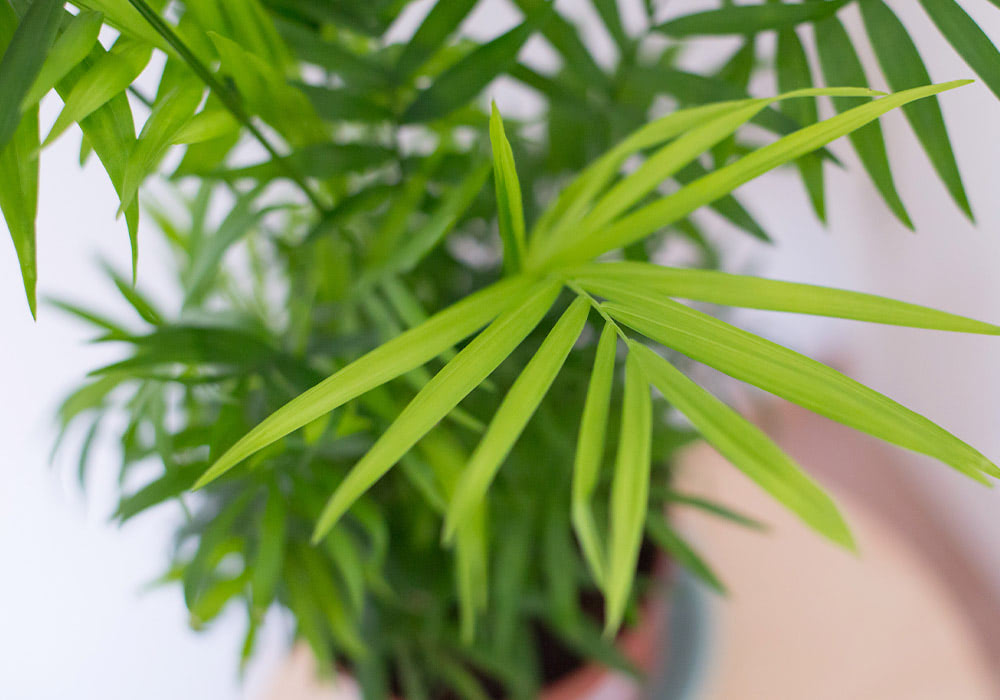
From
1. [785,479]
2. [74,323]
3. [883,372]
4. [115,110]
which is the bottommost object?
[883,372]

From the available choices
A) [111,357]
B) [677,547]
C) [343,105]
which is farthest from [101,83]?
[111,357]

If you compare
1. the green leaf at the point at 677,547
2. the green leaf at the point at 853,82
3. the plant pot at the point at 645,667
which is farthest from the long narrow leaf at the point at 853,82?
the plant pot at the point at 645,667

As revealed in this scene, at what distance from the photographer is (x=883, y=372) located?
0.84 meters

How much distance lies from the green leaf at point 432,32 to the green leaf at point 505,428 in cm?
20

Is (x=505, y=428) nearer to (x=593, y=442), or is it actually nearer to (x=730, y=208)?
(x=593, y=442)

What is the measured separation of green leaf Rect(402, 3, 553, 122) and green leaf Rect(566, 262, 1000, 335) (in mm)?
140

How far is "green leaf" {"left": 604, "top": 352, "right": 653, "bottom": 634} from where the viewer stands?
6.9 inches

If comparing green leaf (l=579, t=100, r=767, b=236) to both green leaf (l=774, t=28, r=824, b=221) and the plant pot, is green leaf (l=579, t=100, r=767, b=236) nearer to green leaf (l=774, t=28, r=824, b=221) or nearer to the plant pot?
green leaf (l=774, t=28, r=824, b=221)

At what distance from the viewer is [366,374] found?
209mm

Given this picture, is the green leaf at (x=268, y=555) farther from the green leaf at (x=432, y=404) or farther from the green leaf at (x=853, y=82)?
the green leaf at (x=853, y=82)

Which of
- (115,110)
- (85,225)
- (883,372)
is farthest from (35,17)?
(883,372)

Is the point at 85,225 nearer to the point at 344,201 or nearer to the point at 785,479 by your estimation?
the point at 344,201

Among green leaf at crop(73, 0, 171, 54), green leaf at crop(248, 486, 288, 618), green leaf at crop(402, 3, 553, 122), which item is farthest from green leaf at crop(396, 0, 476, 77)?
green leaf at crop(248, 486, 288, 618)

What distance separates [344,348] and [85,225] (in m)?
0.44
